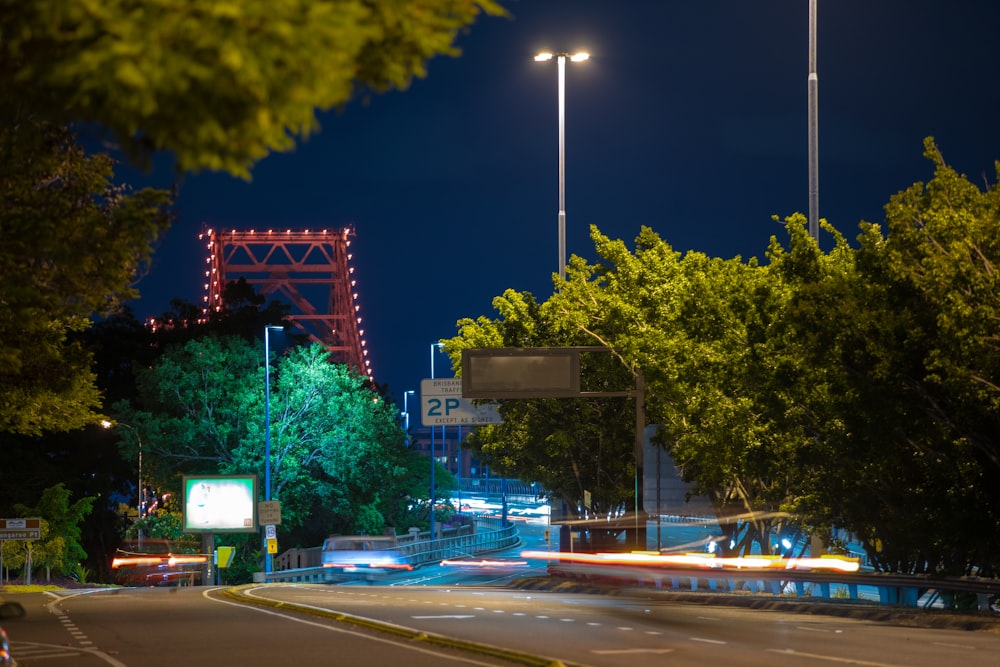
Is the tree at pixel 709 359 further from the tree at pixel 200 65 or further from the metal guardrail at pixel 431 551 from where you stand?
the tree at pixel 200 65

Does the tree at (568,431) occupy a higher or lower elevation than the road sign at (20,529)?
higher

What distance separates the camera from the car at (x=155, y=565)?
57.2 m

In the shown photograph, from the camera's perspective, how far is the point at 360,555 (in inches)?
2190

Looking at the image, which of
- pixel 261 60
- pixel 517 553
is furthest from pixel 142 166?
pixel 517 553

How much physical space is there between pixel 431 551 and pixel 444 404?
17214 millimetres

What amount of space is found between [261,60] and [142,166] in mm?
997

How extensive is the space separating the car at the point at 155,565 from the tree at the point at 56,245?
37140 mm

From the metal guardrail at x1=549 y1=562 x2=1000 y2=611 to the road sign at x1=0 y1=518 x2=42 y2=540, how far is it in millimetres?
16622

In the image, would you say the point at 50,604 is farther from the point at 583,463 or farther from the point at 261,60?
the point at 261,60

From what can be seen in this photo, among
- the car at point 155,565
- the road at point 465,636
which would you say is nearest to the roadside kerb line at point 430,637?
the road at point 465,636

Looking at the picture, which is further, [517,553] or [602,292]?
[517,553]

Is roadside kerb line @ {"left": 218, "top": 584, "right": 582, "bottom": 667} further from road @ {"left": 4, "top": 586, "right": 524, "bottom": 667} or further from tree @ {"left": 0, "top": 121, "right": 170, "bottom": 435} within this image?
tree @ {"left": 0, "top": 121, "right": 170, "bottom": 435}

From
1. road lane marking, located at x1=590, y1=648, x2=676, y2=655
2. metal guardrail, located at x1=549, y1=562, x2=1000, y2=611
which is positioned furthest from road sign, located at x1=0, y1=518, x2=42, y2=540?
road lane marking, located at x1=590, y1=648, x2=676, y2=655

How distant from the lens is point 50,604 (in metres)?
32.0
